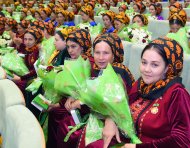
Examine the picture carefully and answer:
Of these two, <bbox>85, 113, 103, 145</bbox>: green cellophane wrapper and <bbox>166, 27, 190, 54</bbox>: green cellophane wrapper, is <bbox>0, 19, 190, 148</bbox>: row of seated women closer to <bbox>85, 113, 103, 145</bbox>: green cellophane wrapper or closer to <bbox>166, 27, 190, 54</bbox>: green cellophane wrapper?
<bbox>85, 113, 103, 145</bbox>: green cellophane wrapper

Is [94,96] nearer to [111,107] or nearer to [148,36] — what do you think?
[111,107]

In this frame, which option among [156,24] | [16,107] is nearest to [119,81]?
[16,107]

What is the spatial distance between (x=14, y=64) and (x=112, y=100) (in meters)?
1.96

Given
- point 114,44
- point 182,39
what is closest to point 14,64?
point 114,44

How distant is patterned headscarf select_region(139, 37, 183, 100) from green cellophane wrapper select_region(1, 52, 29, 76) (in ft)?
6.00

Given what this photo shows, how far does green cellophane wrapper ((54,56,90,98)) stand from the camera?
1930 mm

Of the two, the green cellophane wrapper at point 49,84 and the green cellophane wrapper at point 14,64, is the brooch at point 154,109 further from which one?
the green cellophane wrapper at point 14,64

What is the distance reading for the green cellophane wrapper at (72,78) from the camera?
6.33ft

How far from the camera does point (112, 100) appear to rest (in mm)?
1422

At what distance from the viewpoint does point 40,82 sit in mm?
2551

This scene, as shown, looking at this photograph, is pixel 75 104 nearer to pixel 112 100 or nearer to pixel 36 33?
pixel 112 100

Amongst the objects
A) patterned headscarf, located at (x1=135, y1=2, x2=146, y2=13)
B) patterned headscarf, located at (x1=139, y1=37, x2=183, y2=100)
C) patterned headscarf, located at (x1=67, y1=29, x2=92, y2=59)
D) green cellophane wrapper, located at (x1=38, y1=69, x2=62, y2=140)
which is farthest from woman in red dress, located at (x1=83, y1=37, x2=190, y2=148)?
patterned headscarf, located at (x1=135, y1=2, x2=146, y2=13)

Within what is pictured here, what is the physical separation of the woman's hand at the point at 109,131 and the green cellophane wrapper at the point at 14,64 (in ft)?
5.86

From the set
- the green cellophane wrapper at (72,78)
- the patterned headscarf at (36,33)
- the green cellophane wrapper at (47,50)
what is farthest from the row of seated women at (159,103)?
the patterned headscarf at (36,33)
